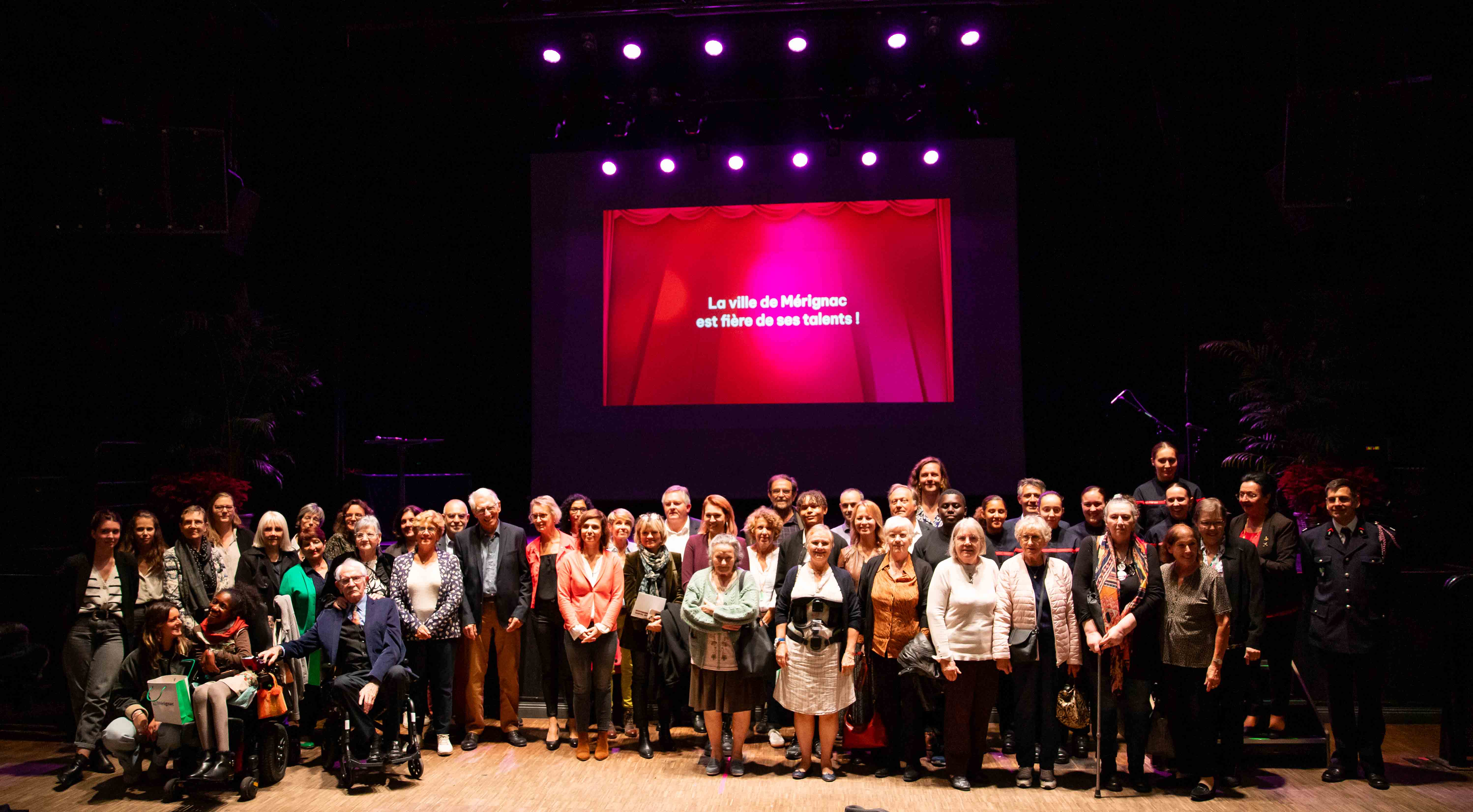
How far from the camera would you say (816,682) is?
198 inches

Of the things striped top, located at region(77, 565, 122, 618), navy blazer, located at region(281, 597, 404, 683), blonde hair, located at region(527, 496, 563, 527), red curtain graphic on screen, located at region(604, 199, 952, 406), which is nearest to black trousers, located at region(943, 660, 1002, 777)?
blonde hair, located at region(527, 496, 563, 527)

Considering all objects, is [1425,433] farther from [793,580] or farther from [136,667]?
[136,667]

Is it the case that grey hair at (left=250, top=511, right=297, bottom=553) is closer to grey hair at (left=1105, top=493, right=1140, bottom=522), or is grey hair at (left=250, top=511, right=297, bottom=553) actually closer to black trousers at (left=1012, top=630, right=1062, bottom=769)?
black trousers at (left=1012, top=630, right=1062, bottom=769)

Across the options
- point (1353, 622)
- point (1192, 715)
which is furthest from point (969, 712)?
point (1353, 622)

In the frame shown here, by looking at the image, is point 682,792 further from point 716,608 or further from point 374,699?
point 374,699

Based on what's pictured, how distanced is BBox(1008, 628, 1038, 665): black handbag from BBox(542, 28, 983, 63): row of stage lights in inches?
150

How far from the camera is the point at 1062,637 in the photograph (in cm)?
498

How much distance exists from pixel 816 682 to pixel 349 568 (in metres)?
2.45

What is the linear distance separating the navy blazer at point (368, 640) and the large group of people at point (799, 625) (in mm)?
15

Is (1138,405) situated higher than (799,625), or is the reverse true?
(1138,405)

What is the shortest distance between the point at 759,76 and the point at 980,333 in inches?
99.3

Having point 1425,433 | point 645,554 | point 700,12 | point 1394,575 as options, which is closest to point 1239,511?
point 1425,433

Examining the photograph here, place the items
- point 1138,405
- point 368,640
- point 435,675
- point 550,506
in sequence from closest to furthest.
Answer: point 368,640 → point 435,675 → point 550,506 → point 1138,405

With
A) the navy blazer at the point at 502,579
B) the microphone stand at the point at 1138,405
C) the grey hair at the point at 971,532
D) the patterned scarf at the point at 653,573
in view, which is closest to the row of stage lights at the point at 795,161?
the microphone stand at the point at 1138,405
